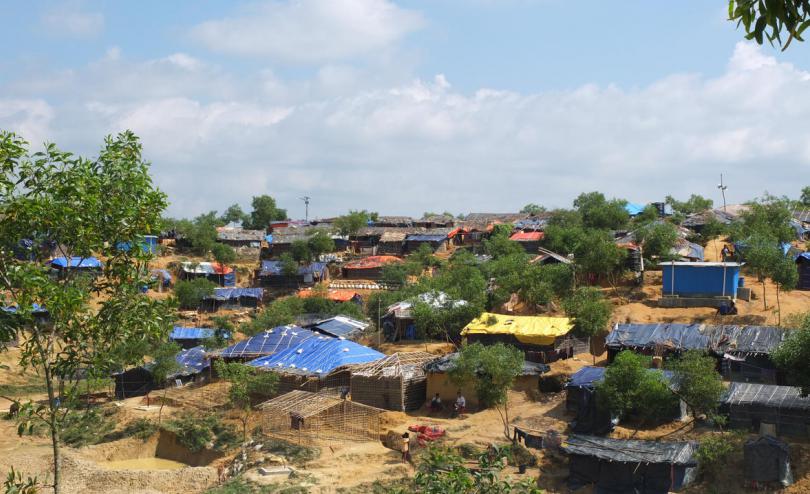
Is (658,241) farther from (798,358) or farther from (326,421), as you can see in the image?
(326,421)

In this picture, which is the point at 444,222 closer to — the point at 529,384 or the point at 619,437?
the point at 529,384

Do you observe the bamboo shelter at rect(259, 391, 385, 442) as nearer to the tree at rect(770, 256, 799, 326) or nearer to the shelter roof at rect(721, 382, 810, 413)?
the shelter roof at rect(721, 382, 810, 413)

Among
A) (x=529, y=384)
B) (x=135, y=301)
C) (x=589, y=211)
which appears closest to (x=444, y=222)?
(x=589, y=211)

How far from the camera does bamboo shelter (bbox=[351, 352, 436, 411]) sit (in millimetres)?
25703

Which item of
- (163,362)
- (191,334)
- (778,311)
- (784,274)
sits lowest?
(191,334)

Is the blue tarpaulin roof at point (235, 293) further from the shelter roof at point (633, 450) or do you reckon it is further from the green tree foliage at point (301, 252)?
the shelter roof at point (633, 450)

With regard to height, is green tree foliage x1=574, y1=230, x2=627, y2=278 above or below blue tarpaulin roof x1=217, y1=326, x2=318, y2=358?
above

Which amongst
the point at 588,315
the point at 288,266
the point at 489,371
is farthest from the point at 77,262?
the point at 288,266

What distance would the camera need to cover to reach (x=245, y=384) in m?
25.5

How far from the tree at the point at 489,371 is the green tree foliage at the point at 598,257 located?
12.4 metres

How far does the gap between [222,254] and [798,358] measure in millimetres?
43714

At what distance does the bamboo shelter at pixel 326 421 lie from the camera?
23.5 m

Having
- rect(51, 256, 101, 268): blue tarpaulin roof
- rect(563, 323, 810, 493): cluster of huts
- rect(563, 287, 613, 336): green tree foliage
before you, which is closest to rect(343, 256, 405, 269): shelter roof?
rect(51, 256, 101, 268): blue tarpaulin roof

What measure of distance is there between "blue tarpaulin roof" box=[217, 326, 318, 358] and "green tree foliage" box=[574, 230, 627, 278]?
42.0ft
